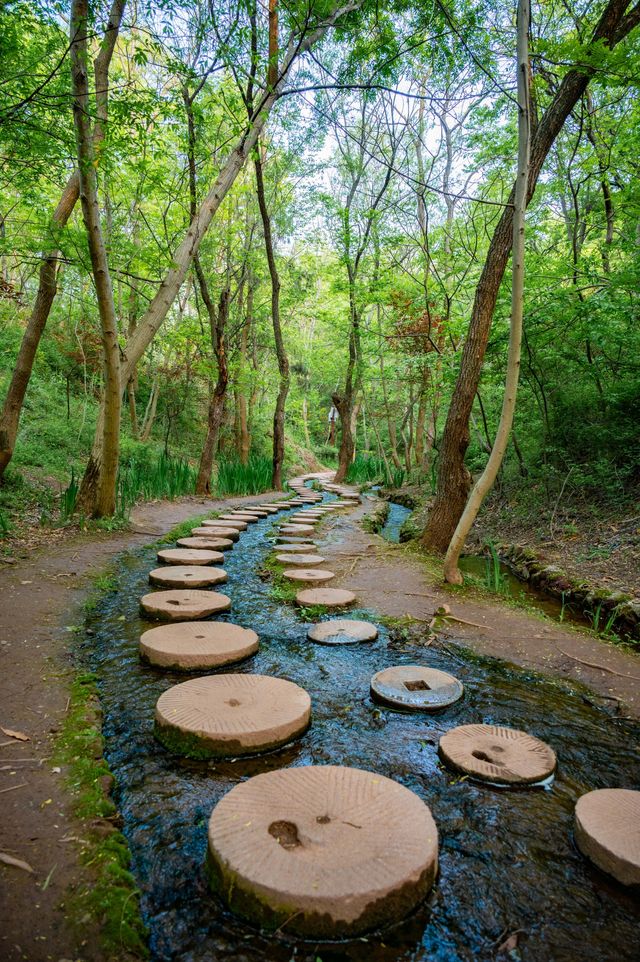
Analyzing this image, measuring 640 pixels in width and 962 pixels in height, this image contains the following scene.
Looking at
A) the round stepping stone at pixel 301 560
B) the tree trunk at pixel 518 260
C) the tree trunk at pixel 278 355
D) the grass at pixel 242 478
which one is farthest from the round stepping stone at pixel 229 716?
the tree trunk at pixel 278 355

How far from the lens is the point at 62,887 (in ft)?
3.56

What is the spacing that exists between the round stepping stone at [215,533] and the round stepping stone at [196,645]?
2499mm

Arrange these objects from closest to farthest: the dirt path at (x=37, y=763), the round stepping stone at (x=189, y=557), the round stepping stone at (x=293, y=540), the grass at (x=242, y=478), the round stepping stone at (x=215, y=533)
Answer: the dirt path at (x=37, y=763) → the round stepping stone at (x=189, y=557) → the round stepping stone at (x=215, y=533) → the round stepping stone at (x=293, y=540) → the grass at (x=242, y=478)

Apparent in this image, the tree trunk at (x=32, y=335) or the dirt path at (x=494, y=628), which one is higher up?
the tree trunk at (x=32, y=335)

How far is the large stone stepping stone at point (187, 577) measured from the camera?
350 centimetres

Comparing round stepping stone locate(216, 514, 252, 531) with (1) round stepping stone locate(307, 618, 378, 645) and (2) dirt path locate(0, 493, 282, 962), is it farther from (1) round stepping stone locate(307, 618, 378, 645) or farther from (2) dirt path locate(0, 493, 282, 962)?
(1) round stepping stone locate(307, 618, 378, 645)

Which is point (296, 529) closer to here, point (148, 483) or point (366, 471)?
point (148, 483)

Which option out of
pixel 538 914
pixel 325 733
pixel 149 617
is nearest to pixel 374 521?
pixel 149 617

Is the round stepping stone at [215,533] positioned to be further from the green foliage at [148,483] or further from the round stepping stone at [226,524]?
the green foliage at [148,483]

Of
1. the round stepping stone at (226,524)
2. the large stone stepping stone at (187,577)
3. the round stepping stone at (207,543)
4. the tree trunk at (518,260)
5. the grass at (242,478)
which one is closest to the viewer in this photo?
the tree trunk at (518,260)

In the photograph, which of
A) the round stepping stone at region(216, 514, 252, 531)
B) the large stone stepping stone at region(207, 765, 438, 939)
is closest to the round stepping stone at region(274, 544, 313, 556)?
the round stepping stone at region(216, 514, 252, 531)

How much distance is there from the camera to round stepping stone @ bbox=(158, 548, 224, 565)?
4.12m

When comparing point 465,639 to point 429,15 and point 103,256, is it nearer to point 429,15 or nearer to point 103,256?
point 103,256

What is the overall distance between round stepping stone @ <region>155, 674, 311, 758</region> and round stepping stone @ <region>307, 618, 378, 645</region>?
27.1 inches
